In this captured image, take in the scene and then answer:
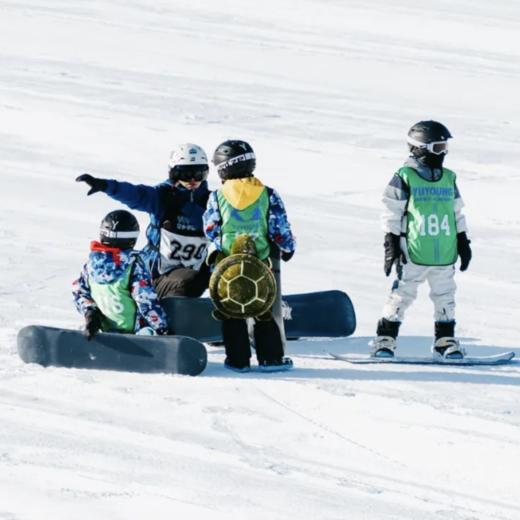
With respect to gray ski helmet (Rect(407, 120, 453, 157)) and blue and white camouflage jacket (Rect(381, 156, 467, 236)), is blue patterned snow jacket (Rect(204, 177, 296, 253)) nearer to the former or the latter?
blue and white camouflage jacket (Rect(381, 156, 467, 236))

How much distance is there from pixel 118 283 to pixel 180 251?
1.04 meters

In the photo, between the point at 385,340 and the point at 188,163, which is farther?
the point at 188,163

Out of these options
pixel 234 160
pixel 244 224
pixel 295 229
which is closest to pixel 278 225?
pixel 244 224

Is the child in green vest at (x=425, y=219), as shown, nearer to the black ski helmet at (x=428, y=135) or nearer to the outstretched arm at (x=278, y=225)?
the black ski helmet at (x=428, y=135)

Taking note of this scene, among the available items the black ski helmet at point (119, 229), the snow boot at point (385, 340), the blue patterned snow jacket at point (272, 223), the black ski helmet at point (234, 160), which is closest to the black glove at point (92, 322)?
the black ski helmet at point (119, 229)

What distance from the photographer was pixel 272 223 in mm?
9016

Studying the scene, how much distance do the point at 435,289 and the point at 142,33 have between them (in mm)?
18210

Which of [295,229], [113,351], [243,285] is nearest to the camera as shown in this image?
[243,285]

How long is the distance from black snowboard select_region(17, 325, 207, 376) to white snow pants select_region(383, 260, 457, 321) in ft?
4.52

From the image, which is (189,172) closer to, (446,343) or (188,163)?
(188,163)

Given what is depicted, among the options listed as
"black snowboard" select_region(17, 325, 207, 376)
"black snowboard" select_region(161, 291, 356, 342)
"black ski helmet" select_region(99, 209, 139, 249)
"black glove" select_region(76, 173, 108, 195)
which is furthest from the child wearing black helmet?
"black snowboard" select_region(161, 291, 356, 342)

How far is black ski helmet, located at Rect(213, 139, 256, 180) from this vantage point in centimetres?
901

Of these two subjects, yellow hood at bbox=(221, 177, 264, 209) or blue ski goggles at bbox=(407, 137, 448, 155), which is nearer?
yellow hood at bbox=(221, 177, 264, 209)

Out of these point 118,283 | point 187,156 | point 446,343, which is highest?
point 187,156
